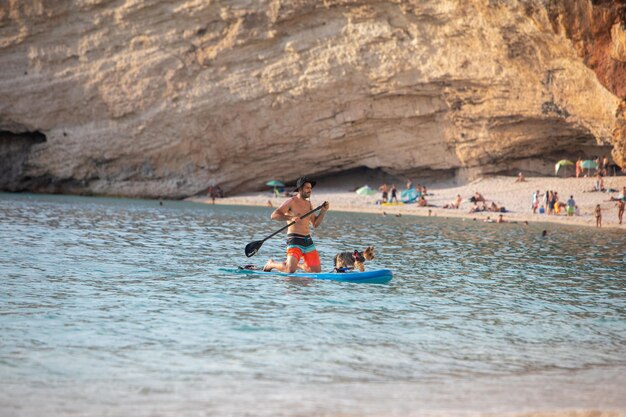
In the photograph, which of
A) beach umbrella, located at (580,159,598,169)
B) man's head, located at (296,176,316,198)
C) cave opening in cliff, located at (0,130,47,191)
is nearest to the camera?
man's head, located at (296,176,316,198)

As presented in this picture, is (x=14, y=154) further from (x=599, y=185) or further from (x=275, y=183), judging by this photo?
(x=599, y=185)

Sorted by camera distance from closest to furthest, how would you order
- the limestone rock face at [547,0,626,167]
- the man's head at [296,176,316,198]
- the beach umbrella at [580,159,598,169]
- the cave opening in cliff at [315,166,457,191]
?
the man's head at [296,176,316,198]
the limestone rock face at [547,0,626,167]
the beach umbrella at [580,159,598,169]
the cave opening in cliff at [315,166,457,191]

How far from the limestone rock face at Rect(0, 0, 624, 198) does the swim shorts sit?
1040 inches

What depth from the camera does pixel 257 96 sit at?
4259 cm

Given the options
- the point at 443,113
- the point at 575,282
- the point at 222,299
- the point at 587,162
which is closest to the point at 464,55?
the point at 443,113

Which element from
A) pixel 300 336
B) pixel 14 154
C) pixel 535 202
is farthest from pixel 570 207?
pixel 14 154

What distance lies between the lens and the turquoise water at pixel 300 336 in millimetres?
6156

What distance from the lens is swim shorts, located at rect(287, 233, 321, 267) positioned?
41.9 feet

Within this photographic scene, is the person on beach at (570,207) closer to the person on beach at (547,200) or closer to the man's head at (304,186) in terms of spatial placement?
the person on beach at (547,200)

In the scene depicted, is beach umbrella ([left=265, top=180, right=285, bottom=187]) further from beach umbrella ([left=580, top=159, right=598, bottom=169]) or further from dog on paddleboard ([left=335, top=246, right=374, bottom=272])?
dog on paddleboard ([left=335, top=246, right=374, bottom=272])

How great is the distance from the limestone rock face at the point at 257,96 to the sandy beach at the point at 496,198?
181 cm

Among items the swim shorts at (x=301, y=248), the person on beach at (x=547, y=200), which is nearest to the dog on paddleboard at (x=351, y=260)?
the swim shorts at (x=301, y=248)

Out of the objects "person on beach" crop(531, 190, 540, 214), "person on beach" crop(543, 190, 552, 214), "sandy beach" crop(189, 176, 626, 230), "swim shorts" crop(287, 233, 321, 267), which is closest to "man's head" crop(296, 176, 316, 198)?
"swim shorts" crop(287, 233, 321, 267)

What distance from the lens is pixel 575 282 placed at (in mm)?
13281
